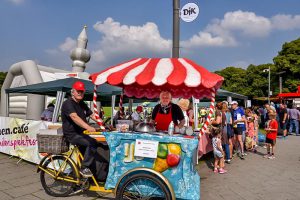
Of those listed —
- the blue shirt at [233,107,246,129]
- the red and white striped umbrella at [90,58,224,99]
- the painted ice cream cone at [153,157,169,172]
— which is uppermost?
the red and white striped umbrella at [90,58,224,99]

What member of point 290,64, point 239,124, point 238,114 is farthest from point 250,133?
point 290,64

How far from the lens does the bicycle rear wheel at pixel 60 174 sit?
438 cm

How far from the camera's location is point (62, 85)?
8.96 m

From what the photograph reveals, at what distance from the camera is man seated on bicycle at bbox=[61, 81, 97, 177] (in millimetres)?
4133

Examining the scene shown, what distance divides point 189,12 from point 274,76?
1598 inches

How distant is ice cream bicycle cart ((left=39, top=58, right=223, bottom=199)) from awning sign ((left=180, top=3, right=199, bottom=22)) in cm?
360

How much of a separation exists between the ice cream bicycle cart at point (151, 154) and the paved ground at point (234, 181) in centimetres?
107

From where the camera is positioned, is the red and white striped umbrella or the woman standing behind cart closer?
the red and white striped umbrella

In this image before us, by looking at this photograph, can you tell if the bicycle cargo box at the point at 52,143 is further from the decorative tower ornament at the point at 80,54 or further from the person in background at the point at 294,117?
the person in background at the point at 294,117

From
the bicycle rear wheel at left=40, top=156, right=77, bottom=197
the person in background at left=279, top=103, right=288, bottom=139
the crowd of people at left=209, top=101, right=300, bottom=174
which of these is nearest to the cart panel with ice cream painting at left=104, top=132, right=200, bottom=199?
the bicycle rear wheel at left=40, top=156, right=77, bottom=197

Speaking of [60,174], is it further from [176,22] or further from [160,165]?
[176,22]

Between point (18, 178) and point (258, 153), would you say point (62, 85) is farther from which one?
point (258, 153)

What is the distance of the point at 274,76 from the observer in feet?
143

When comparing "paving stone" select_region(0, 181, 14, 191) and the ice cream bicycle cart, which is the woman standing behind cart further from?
"paving stone" select_region(0, 181, 14, 191)
